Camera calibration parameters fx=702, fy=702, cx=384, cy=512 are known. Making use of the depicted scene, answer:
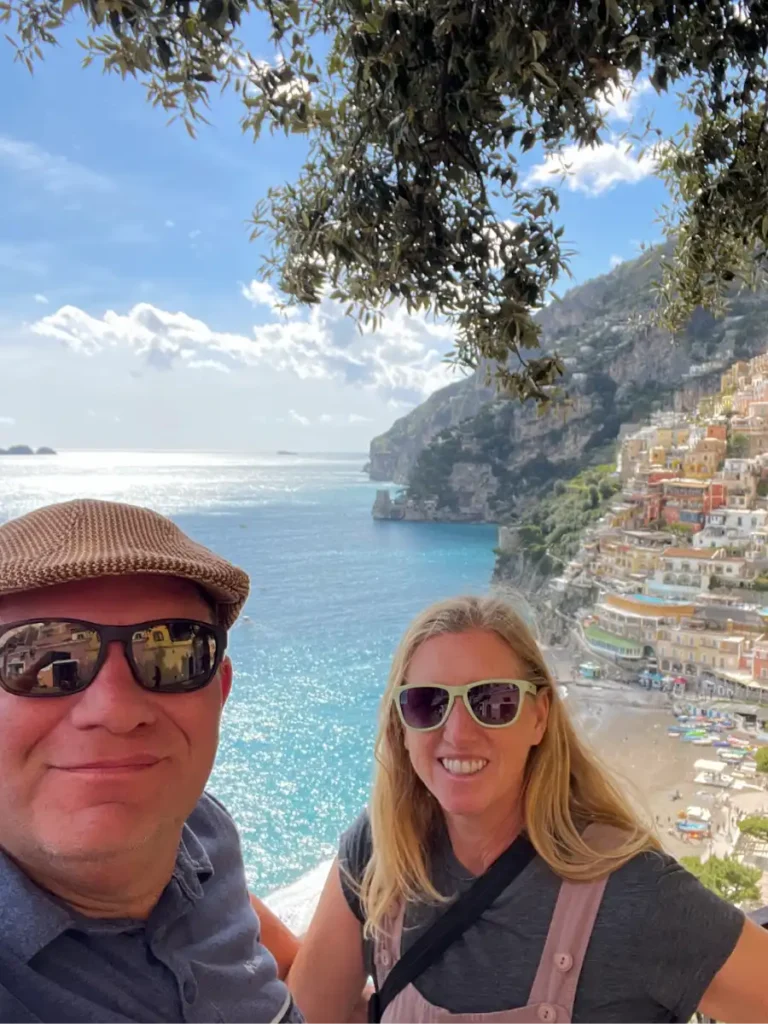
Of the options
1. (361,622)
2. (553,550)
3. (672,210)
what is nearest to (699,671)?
(553,550)

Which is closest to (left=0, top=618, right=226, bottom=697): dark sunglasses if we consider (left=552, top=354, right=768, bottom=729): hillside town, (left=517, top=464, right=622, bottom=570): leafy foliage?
(left=517, top=464, right=622, bottom=570): leafy foliage

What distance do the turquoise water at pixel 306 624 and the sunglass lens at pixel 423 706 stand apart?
26.4 ft

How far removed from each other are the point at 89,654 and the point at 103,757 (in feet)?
0.26

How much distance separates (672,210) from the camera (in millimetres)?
1668

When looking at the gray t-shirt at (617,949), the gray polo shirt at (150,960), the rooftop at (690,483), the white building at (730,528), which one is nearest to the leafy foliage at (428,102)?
the gray t-shirt at (617,949)

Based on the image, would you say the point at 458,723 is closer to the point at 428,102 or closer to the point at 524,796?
the point at 524,796

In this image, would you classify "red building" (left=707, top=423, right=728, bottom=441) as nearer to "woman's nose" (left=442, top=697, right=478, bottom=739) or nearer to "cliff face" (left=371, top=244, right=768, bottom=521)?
"cliff face" (left=371, top=244, right=768, bottom=521)

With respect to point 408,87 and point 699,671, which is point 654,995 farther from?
point 699,671

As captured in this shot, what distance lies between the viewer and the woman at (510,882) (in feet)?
2.81

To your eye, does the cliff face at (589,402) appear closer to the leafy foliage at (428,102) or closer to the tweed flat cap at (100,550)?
the leafy foliage at (428,102)

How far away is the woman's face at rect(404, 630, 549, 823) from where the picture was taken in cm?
100

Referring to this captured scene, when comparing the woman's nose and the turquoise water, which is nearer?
the woman's nose

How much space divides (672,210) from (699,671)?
19.0 metres

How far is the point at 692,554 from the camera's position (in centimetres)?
1717
